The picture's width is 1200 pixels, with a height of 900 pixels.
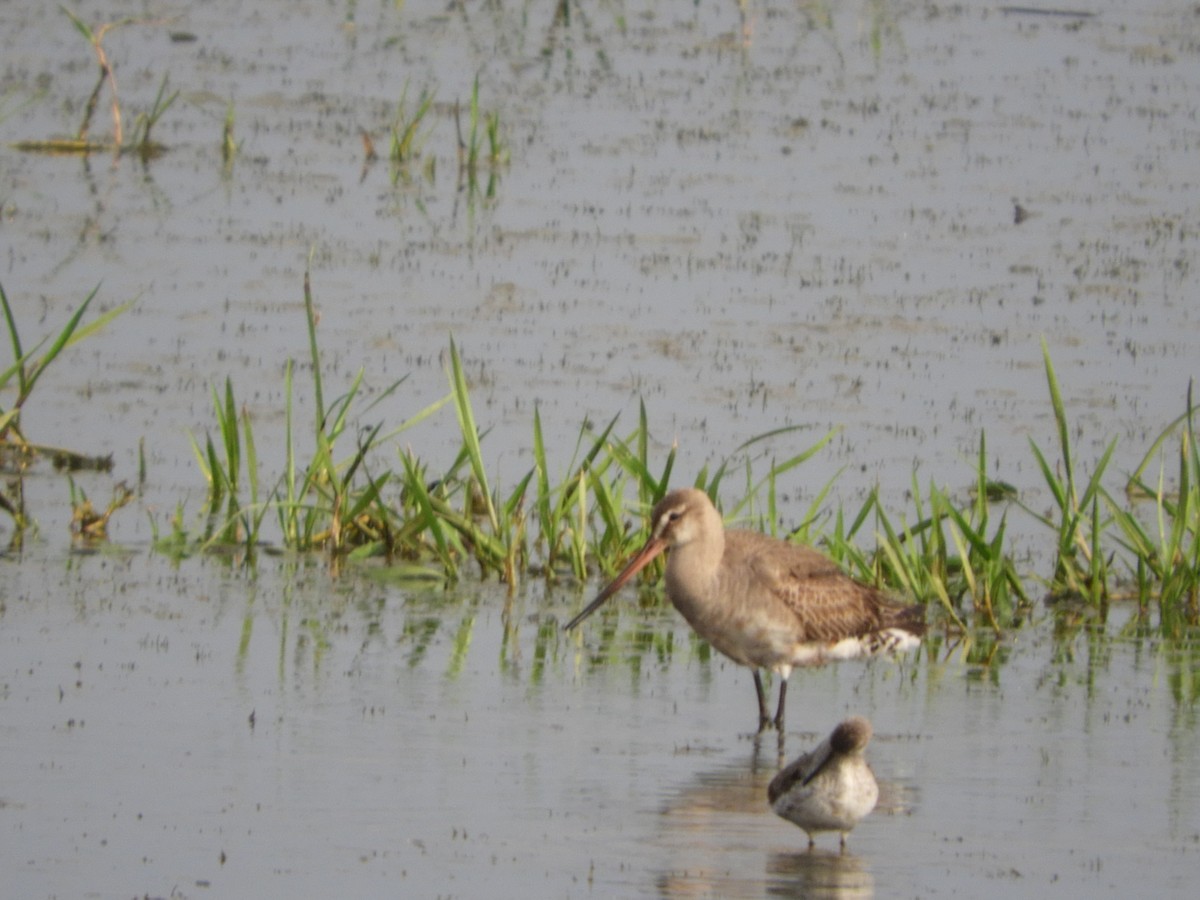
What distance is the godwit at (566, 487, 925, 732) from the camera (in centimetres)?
821

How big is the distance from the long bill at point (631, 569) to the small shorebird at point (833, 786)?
1.76 m

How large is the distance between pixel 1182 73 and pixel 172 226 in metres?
9.91

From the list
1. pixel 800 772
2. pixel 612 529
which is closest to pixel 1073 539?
pixel 612 529

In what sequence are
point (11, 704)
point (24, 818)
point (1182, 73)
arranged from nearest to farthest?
point (24, 818)
point (11, 704)
point (1182, 73)

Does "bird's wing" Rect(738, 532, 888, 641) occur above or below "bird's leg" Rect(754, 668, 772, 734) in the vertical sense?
above

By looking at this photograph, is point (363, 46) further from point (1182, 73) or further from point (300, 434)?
point (300, 434)

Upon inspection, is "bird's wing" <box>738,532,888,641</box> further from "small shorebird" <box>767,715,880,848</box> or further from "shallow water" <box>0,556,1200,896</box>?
"small shorebird" <box>767,715,880,848</box>

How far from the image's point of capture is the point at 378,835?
6605mm

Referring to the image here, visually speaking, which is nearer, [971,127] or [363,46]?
[971,127]

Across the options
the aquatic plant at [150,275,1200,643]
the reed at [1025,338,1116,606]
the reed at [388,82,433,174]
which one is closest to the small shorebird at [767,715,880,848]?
the aquatic plant at [150,275,1200,643]

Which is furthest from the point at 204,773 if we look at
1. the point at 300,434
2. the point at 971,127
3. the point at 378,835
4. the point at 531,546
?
the point at 971,127

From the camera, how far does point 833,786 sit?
6504 millimetres

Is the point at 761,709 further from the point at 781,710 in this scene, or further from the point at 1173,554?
the point at 1173,554

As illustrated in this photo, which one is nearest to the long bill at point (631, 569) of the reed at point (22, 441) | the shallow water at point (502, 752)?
the shallow water at point (502, 752)
